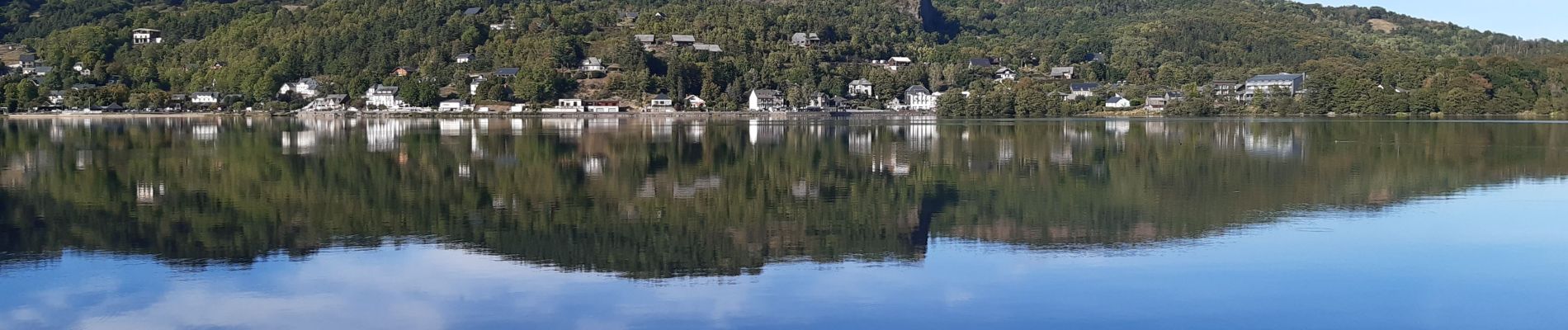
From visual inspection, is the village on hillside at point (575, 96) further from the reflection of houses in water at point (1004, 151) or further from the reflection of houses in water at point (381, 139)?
the reflection of houses in water at point (1004, 151)

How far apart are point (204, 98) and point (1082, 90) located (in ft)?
164

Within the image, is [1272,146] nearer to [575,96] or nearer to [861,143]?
[861,143]

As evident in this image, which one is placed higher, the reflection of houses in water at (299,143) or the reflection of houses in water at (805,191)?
the reflection of houses in water at (299,143)

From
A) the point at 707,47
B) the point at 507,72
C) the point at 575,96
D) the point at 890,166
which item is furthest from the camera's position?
the point at 707,47

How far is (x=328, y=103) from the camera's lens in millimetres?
70625

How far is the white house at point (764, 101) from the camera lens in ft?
230

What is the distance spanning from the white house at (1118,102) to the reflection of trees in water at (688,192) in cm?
3744

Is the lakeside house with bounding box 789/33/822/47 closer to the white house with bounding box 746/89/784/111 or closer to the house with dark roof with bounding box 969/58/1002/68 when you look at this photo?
the house with dark roof with bounding box 969/58/1002/68

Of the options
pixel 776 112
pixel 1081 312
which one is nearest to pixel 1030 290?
pixel 1081 312

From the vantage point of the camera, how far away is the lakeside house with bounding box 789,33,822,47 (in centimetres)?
8712

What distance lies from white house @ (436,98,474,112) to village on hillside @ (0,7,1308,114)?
0.08 meters

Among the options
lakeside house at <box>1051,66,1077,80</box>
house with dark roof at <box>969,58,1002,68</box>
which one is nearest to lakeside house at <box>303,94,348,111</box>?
house with dark roof at <box>969,58,1002,68</box>

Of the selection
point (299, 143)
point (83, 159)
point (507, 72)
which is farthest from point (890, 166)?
point (507, 72)

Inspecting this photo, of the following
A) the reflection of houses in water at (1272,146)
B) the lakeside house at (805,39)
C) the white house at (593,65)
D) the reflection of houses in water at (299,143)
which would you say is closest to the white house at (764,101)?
the white house at (593,65)
